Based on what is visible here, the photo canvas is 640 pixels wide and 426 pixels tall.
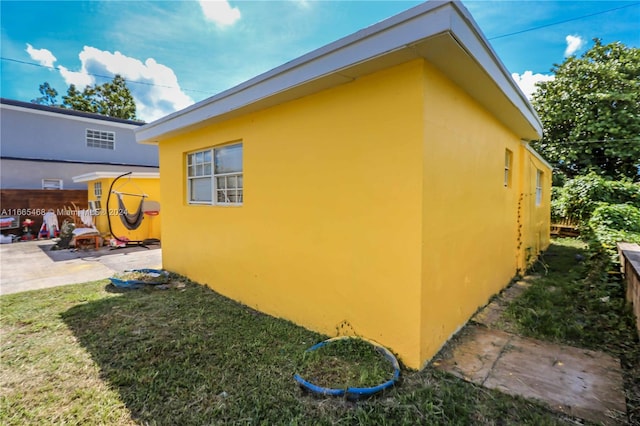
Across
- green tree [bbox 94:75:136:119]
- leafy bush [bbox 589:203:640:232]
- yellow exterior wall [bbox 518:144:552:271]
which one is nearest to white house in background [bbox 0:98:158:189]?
green tree [bbox 94:75:136:119]

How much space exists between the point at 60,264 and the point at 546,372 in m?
9.80

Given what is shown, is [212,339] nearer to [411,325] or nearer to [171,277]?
[411,325]

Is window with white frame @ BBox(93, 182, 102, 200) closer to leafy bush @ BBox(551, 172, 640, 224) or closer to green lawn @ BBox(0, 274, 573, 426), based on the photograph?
green lawn @ BBox(0, 274, 573, 426)

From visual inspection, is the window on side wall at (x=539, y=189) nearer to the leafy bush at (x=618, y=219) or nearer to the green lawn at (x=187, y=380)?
the leafy bush at (x=618, y=219)

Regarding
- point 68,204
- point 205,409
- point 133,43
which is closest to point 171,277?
point 205,409

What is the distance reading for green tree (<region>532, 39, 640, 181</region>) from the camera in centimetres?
1322

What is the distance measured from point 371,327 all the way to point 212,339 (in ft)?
5.85

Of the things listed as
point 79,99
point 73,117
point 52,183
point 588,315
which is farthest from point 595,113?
point 79,99

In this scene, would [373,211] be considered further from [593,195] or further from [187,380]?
[593,195]

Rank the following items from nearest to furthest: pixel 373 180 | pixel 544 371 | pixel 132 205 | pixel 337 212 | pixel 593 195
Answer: pixel 544 371
pixel 373 180
pixel 337 212
pixel 132 205
pixel 593 195

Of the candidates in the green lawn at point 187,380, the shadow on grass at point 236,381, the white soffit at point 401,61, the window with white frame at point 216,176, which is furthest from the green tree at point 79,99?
the shadow on grass at point 236,381

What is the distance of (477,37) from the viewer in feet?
8.49

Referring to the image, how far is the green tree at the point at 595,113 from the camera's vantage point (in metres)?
13.2

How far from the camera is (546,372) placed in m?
2.74
